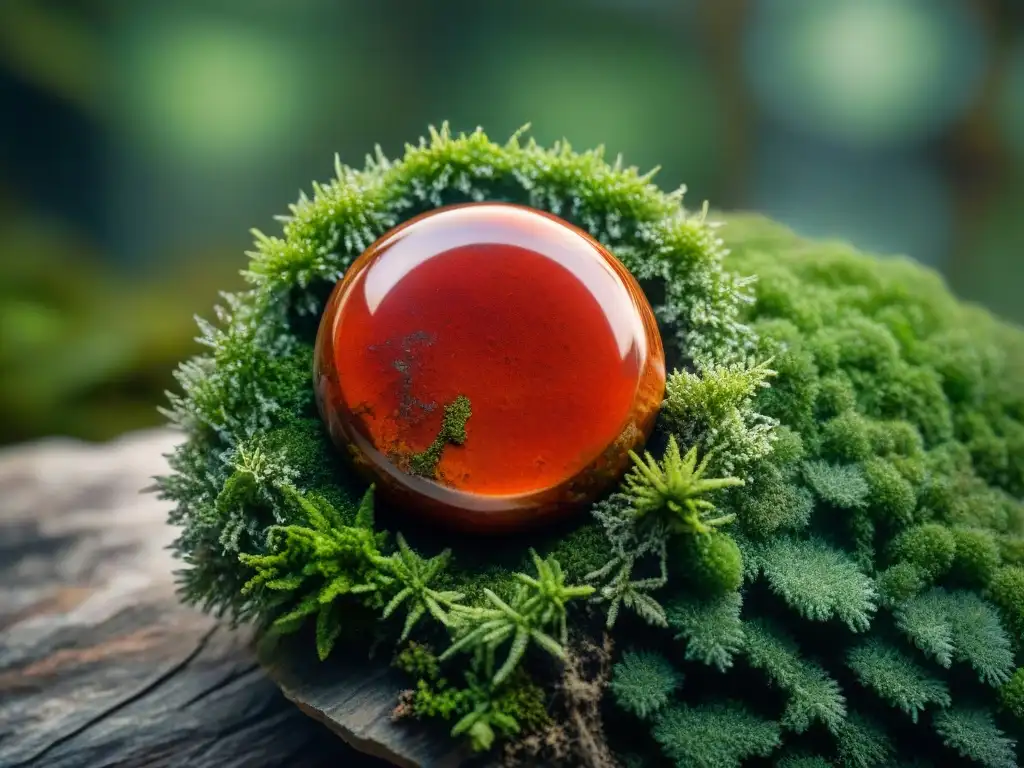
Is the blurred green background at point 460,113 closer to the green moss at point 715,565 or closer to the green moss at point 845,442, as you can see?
the green moss at point 845,442

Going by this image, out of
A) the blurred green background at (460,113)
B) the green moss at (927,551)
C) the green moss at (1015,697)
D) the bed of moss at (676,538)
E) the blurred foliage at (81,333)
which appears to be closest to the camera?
the bed of moss at (676,538)

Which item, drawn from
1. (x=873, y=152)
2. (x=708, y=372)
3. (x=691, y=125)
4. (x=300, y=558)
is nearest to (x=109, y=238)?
(x=691, y=125)

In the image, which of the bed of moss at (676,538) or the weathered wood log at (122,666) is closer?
the bed of moss at (676,538)

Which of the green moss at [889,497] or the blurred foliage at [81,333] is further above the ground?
the blurred foliage at [81,333]

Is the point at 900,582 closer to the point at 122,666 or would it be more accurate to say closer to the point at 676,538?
the point at 676,538

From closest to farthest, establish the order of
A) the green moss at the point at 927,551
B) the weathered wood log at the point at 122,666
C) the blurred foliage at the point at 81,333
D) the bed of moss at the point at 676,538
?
the bed of moss at the point at 676,538 → the green moss at the point at 927,551 → the weathered wood log at the point at 122,666 → the blurred foliage at the point at 81,333

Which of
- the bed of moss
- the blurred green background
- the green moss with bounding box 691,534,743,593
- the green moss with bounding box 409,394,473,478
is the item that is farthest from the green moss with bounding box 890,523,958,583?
the blurred green background

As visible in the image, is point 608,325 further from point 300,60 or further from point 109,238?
point 109,238

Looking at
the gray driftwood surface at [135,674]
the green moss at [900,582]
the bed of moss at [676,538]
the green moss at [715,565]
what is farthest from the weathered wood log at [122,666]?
the green moss at [900,582]
